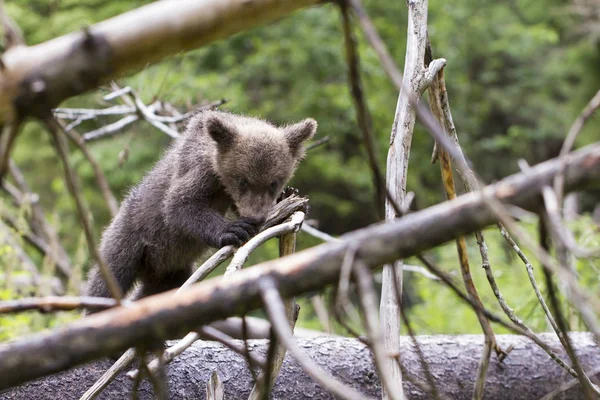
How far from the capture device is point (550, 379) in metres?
3.99

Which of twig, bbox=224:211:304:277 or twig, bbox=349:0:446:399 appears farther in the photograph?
twig, bbox=349:0:446:399

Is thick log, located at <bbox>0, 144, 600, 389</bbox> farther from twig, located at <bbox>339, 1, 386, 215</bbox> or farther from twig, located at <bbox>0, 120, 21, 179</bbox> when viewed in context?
twig, located at <bbox>0, 120, 21, 179</bbox>

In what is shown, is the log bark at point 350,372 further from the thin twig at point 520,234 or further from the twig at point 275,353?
the thin twig at point 520,234

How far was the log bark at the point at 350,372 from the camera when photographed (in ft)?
10.5

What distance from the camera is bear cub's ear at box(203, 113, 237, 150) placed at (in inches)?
170

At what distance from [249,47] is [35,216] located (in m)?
4.39

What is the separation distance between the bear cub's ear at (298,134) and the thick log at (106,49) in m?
3.18

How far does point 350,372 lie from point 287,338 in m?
2.39

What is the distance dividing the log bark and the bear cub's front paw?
58cm

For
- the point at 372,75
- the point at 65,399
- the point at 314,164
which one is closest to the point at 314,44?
the point at 372,75

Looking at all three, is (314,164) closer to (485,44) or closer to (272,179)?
(485,44)

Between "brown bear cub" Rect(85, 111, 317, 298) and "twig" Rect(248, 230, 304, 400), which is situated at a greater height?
"brown bear cub" Rect(85, 111, 317, 298)

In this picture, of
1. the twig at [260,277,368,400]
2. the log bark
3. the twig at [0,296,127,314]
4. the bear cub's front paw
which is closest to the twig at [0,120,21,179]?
the twig at [0,296,127,314]

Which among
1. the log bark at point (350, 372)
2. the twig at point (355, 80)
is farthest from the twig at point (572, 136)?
the log bark at point (350, 372)
